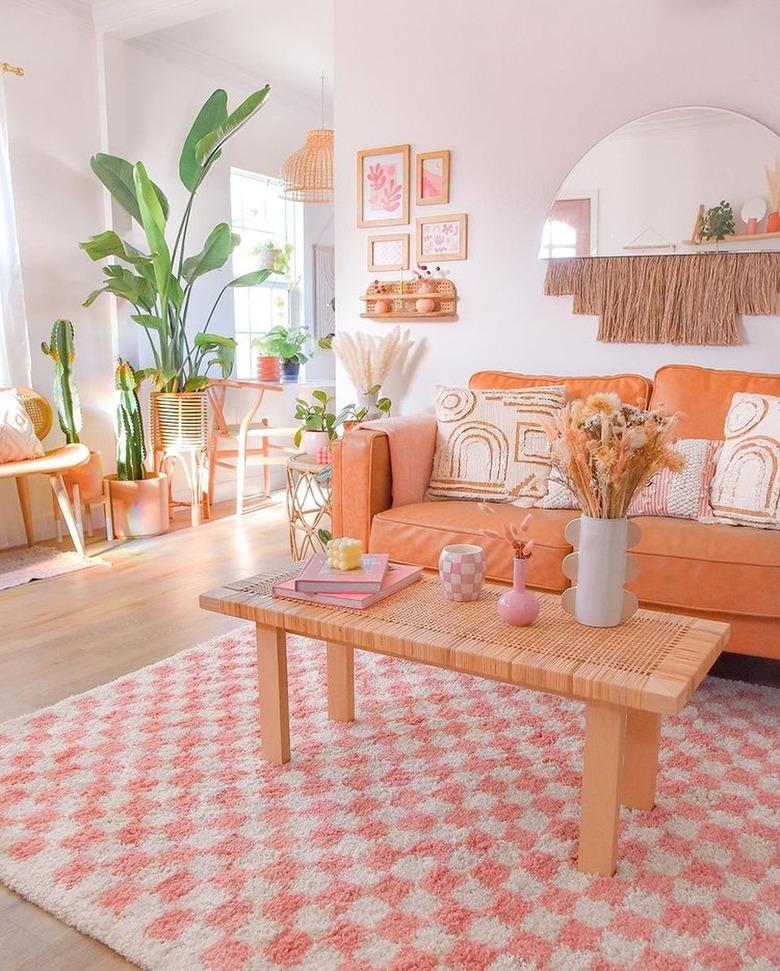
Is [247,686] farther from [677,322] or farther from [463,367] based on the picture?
[677,322]

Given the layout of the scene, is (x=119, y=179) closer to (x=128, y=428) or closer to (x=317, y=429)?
(x=128, y=428)

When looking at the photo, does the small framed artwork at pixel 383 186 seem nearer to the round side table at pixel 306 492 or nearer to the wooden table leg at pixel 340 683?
the round side table at pixel 306 492

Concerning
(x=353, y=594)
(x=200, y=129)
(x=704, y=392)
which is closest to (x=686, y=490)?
(x=704, y=392)

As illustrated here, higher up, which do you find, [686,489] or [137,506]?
[686,489]

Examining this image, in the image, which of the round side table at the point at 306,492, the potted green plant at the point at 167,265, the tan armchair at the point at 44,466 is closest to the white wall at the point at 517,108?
the round side table at the point at 306,492

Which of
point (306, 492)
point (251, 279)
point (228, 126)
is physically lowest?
point (306, 492)

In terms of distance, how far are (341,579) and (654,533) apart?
998 mm

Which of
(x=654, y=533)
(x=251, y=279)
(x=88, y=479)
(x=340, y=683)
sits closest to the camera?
(x=340, y=683)

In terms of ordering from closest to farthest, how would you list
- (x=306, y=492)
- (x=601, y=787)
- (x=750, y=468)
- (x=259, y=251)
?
(x=601, y=787) → (x=750, y=468) → (x=306, y=492) → (x=259, y=251)

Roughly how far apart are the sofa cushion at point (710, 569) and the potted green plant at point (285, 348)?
140 inches

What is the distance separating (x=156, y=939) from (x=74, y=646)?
5.12 ft

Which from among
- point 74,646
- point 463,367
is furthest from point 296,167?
point 74,646

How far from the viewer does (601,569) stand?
1674 mm

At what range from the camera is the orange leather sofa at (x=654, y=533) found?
2.23 meters
